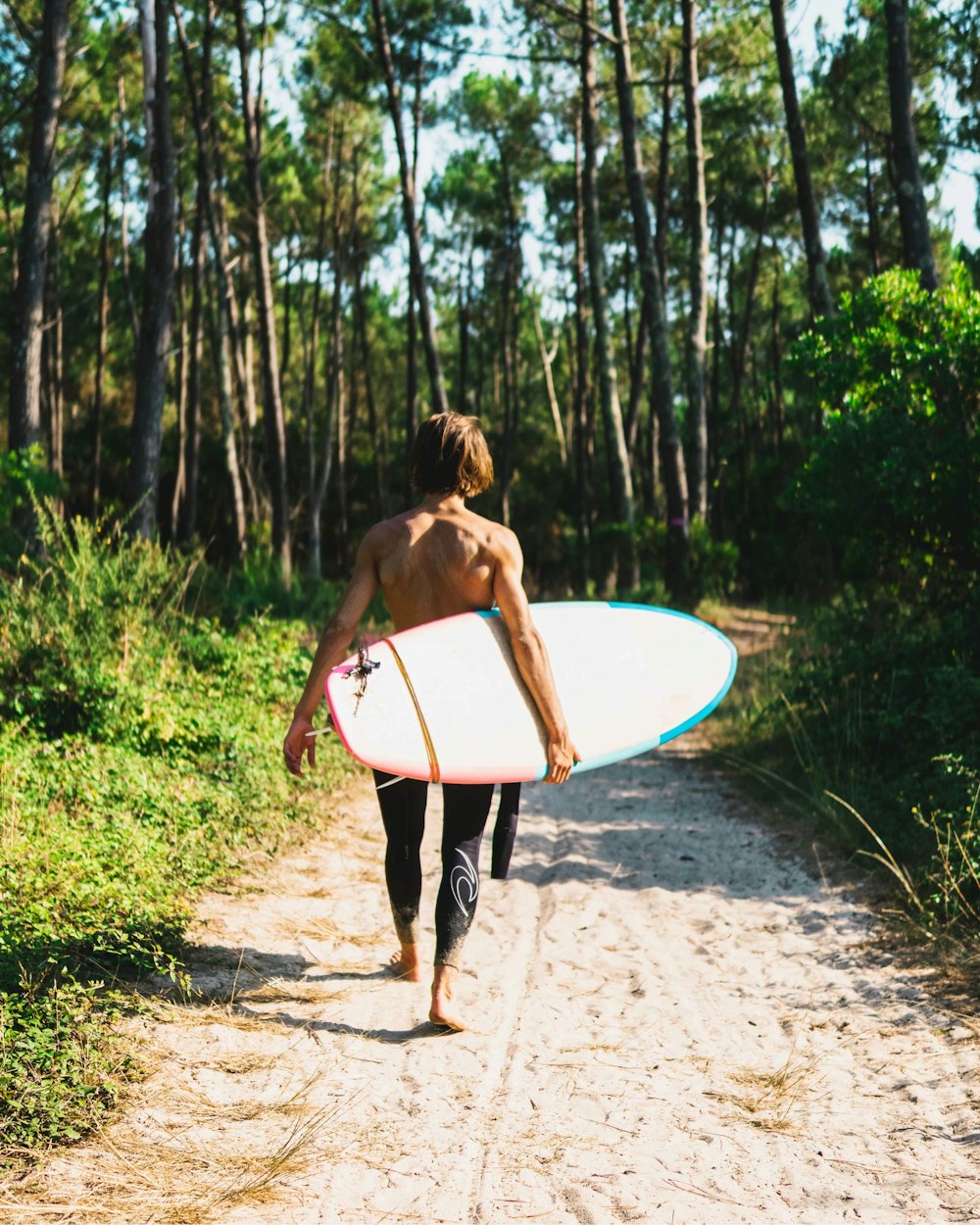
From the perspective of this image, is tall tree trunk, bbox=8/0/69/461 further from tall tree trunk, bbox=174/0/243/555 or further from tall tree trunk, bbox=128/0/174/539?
tall tree trunk, bbox=174/0/243/555

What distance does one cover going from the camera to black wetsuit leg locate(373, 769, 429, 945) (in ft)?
13.0

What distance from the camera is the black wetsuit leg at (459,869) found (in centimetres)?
381

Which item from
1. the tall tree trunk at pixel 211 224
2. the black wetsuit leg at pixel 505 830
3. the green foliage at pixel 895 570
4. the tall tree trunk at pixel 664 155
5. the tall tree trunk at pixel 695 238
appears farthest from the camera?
the tall tree trunk at pixel 664 155

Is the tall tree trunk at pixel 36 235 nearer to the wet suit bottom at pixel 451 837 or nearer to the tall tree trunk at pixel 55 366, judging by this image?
the wet suit bottom at pixel 451 837

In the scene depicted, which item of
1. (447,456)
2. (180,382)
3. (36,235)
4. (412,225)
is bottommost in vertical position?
(447,456)

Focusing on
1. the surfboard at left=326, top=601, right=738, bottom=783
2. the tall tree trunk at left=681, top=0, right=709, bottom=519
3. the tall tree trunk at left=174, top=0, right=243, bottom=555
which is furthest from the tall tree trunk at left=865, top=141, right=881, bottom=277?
the surfboard at left=326, top=601, right=738, bottom=783

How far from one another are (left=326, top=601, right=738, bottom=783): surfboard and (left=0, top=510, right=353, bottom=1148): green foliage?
1.07 meters

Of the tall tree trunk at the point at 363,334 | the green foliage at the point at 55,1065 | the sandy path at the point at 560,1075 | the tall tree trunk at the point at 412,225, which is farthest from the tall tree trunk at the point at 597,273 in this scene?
the green foliage at the point at 55,1065

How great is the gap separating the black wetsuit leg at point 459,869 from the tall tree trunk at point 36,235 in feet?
27.5

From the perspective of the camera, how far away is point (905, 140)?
393 inches

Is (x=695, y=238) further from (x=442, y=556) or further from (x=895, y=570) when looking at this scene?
(x=442, y=556)

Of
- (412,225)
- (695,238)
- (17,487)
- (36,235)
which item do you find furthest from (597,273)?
(17,487)

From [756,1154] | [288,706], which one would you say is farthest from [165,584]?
[756,1154]

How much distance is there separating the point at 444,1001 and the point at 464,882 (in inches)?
17.0
